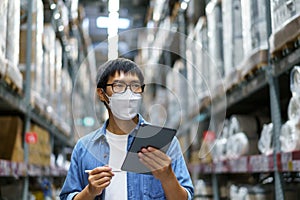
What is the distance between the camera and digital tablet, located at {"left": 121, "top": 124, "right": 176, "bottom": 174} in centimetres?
122

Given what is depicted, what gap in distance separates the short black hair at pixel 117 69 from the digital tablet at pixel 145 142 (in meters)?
0.14

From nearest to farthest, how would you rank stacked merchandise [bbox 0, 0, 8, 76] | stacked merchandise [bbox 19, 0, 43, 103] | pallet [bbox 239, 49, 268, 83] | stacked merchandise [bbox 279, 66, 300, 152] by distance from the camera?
stacked merchandise [bbox 279, 66, 300, 152] < stacked merchandise [bbox 0, 0, 8, 76] < pallet [bbox 239, 49, 268, 83] < stacked merchandise [bbox 19, 0, 43, 103]

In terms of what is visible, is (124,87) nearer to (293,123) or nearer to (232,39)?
(293,123)

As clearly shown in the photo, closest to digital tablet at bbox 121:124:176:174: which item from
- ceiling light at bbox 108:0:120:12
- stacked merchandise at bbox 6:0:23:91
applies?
ceiling light at bbox 108:0:120:12

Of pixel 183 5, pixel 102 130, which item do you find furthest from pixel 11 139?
pixel 183 5

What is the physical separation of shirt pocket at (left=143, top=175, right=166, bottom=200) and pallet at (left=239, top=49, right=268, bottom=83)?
63.4 inches

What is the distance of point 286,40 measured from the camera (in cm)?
230

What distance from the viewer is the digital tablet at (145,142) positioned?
1216 millimetres

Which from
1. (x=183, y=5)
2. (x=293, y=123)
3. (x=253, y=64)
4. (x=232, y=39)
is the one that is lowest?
(x=293, y=123)

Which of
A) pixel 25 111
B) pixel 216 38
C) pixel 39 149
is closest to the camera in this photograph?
pixel 25 111

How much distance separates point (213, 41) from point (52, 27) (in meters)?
1.69

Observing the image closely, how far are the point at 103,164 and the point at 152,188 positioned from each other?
15 centimetres

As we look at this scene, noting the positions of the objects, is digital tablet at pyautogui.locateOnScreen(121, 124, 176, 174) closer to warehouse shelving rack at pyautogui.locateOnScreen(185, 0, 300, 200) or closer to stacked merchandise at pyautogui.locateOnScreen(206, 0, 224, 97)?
warehouse shelving rack at pyautogui.locateOnScreen(185, 0, 300, 200)

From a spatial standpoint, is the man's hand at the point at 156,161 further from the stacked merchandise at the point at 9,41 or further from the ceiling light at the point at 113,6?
the stacked merchandise at the point at 9,41
